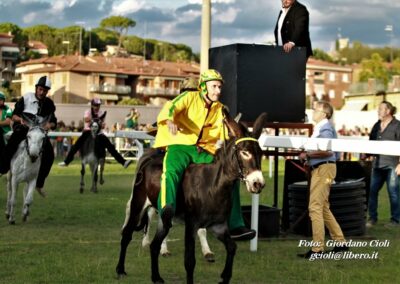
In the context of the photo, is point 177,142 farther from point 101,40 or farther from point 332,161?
point 101,40

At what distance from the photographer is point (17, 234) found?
485 inches

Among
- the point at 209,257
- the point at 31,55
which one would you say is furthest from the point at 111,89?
the point at 209,257

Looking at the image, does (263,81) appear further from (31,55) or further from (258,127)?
(31,55)

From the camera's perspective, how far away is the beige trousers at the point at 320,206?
10219mm

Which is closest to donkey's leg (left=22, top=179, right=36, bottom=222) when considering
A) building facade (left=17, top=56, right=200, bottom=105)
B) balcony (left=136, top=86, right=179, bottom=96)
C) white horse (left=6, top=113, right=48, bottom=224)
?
white horse (left=6, top=113, right=48, bottom=224)

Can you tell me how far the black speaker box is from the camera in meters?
11.0

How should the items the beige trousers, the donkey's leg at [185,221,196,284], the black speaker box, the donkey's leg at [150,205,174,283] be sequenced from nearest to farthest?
the donkey's leg at [185,221,196,284]
the donkey's leg at [150,205,174,283]
the beige trousers
the black speaker box

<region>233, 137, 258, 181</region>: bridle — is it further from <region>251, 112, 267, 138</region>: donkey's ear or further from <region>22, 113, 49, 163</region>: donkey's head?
<region>22, 113, 49, 163</region>: donkey's head

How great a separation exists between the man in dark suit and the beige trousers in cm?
229

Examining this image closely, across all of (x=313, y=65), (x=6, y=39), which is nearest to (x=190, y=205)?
(x=6, y=39)

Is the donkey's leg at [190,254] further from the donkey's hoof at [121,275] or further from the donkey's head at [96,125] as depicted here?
the donkey's head at [96,125]

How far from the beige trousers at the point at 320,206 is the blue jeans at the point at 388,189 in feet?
14.3

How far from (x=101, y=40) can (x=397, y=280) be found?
588 ft

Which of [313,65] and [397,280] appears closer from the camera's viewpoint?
[397,280]
